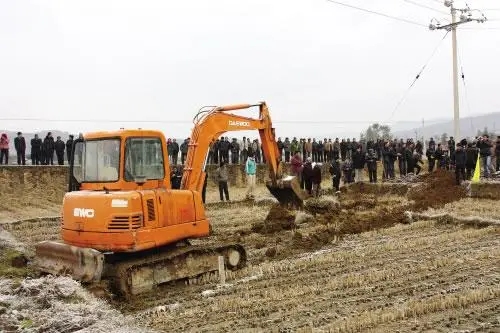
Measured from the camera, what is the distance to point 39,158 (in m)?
25.1

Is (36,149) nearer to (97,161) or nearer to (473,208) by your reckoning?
(97,161)

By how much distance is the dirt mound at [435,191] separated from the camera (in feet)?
55.6

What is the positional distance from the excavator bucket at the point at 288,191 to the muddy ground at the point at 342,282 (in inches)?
Result: 13.2

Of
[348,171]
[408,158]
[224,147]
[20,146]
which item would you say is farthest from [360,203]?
[20,146]

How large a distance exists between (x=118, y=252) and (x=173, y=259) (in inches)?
35.1

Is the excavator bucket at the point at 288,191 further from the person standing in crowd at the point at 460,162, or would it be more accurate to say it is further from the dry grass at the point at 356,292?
the person standing in crowd at the point at 460,162

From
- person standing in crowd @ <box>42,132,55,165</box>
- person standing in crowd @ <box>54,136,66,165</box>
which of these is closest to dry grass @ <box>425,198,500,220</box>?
person standing in crowd @ <box>54,136,66,165</box>

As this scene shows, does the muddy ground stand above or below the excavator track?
below

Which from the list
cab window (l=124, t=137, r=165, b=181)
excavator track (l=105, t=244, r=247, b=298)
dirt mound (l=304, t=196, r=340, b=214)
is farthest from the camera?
dirt mound (l=304, t=196, r=340, b=214)

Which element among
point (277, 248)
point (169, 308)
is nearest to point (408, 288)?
point (169, 308)

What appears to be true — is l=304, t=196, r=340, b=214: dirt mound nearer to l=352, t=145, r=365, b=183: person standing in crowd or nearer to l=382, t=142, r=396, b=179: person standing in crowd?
l=352, t=145, r=365, b=183: person standing in crowd

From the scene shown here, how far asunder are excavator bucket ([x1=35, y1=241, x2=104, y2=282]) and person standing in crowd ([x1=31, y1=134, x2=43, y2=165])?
1595 cm

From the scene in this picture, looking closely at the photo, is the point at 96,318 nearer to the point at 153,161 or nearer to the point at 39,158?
the point at 153,161

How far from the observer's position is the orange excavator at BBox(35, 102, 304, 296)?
28.6 feet
